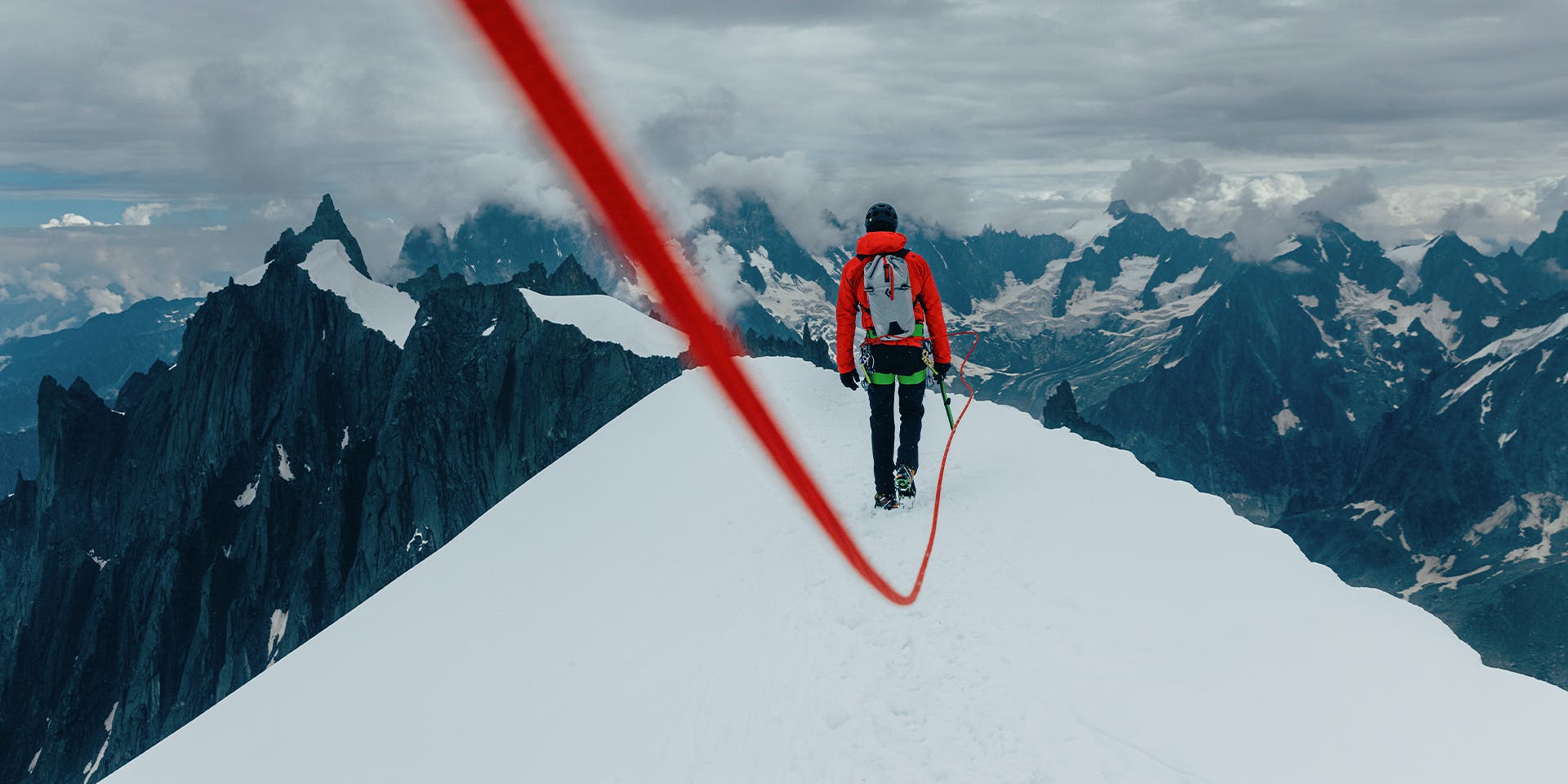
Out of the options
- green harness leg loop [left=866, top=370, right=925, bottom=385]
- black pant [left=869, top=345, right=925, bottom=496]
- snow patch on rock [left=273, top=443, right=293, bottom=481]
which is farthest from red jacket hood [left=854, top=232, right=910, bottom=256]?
snow patch on rock [left=273, top=443, right=293, bottom=481]

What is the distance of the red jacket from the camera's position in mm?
13188

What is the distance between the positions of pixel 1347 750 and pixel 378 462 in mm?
142922

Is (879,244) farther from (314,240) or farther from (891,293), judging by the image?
(314,240)

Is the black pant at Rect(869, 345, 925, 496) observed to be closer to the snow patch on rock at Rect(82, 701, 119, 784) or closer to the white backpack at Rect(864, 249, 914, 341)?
the white backpack at Rect(864, 249, 914, 341)

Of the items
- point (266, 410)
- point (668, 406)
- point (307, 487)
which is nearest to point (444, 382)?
point (307, 487)

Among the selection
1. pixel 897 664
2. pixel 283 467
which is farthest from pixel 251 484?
pixel 897 664

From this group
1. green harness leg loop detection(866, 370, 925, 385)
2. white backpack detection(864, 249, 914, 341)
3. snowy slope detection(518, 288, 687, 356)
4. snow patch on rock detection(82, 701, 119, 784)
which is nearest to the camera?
white backpack detection(864, 249, 914, 341)

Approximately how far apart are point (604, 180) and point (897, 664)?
589 cm

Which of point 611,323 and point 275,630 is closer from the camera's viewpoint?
point 611,323

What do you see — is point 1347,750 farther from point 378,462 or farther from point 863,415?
point 378,462

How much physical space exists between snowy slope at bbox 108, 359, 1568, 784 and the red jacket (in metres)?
2.43

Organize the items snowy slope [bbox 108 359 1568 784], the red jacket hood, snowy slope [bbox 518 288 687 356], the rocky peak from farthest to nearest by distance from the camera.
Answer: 1. the rocky peak
2. snowy slope [bbox 518 288 687 356]
3. the red jacket hood
4. snowy slope [bbox 108 359 1568 784]

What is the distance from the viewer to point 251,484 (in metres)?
159

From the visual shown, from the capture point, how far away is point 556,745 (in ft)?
28.4
